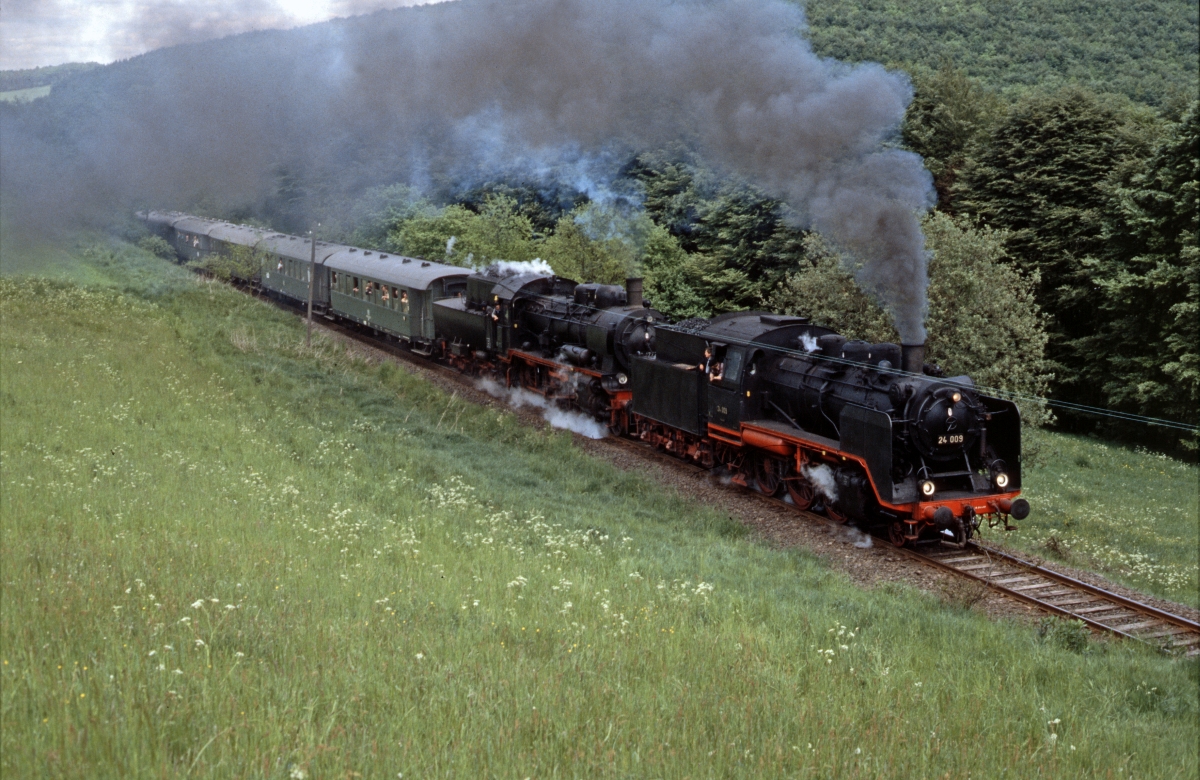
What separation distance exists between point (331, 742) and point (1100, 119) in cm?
4086

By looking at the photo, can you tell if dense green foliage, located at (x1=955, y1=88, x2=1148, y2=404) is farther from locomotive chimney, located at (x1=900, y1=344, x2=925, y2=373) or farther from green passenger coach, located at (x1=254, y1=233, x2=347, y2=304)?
green passenger coach, located at (x1=254, y1=233, x2=347, y2=304)

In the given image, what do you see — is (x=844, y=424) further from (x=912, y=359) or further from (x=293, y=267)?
(x=293, y=267)

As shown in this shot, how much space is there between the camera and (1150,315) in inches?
1320

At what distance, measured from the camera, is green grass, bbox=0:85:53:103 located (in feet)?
27.8

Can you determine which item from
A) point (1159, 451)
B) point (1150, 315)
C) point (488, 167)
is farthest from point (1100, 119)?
point (488, 167)

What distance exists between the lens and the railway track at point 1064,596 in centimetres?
1228

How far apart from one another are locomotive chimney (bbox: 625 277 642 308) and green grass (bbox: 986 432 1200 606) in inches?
376

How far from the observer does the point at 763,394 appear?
1781cm

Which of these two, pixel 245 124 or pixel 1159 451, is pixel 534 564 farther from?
pixel 1159 451

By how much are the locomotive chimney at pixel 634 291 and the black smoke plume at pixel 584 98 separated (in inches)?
160

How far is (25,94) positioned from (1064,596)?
13990mm

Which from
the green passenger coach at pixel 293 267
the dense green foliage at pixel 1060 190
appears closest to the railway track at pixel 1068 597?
the dense green foliage at pixel 1060 190

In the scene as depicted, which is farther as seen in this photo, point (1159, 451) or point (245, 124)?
point (1159, 451)

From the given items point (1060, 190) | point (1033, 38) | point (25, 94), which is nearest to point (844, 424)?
point (25, 94)
